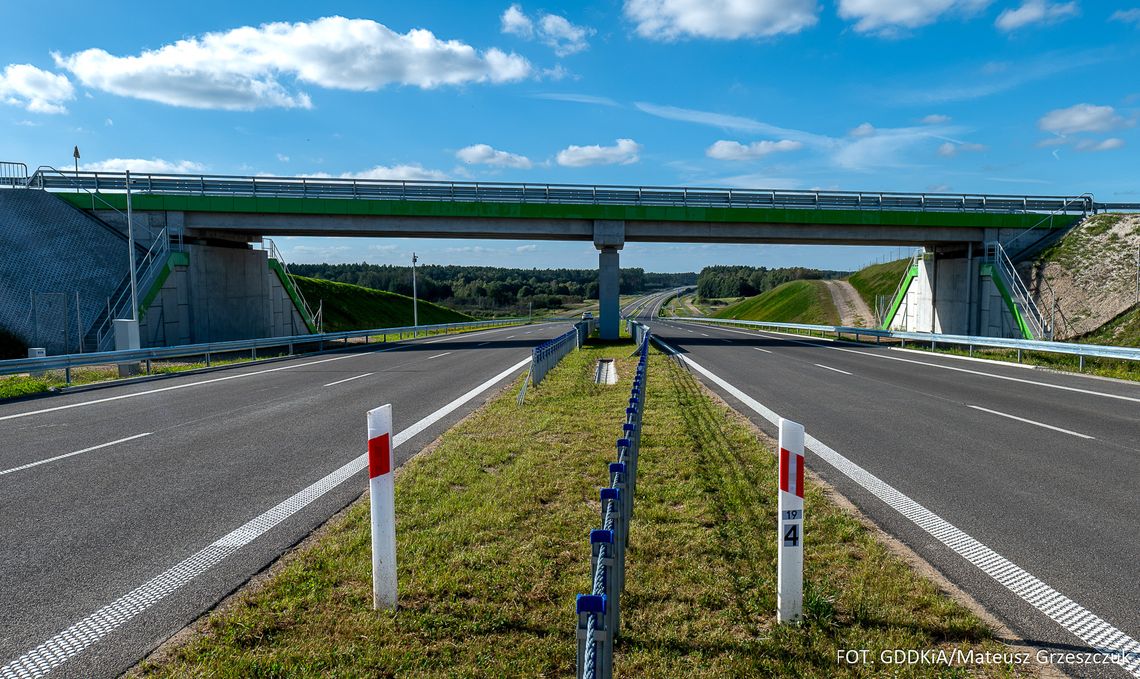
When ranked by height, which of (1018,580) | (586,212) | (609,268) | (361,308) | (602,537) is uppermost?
(586,212)

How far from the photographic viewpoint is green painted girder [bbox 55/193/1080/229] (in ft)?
99.8

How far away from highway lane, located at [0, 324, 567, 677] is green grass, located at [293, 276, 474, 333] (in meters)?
43.5

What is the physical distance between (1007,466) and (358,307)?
6603cm

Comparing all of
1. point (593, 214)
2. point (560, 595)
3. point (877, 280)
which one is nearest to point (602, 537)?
point (560, 595)

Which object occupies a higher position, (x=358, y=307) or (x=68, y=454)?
(x=358, y=307)

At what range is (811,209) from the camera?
32.2 metres

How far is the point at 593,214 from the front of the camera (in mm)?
31938

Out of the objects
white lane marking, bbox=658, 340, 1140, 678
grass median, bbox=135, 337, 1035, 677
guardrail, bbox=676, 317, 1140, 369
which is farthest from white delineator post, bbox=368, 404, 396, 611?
guardrail, bbox=676, 317, 1140, 369

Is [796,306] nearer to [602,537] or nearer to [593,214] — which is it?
[593,214]

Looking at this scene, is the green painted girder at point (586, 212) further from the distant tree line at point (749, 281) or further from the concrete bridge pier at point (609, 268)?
the distant tree line at point (749, 281)

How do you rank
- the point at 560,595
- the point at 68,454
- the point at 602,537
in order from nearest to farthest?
1. the point at 602,537
2. the point at 560,595
3. the point at 68,454

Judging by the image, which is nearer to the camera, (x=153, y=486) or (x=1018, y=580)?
(x=1018, y=580)

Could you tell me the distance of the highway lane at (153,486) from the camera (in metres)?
4.32

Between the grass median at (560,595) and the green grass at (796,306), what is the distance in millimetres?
61662
